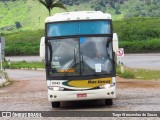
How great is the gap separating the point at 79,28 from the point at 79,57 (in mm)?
1096

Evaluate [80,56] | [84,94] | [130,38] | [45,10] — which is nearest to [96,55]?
[80,56]

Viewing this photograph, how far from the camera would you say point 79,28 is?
17.8m

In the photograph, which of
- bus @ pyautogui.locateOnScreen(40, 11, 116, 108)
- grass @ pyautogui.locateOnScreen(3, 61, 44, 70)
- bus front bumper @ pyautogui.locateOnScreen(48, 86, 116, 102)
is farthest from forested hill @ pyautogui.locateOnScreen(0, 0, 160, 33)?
bus front bumper @ pyautogui.locateOnScreen(48, 86, 116, 102)

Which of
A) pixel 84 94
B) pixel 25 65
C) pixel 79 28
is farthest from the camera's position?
pixel 25 65

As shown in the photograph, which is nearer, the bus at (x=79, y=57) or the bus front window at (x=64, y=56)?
the bus at (x=79, y=57)

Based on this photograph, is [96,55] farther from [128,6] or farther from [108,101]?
[128,6]

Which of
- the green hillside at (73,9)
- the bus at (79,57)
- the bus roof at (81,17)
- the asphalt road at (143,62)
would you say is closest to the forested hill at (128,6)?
the green hillside at (73,9)

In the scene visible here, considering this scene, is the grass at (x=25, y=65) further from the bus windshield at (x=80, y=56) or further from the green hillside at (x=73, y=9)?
the bus windshield at (x=80, y=56)

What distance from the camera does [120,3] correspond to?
149250 mm

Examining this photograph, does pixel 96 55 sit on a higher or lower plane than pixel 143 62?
higher

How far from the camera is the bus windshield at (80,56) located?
17.4m

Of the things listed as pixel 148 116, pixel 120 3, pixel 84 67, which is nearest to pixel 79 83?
pixel 84 67

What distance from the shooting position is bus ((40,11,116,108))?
56.2ft

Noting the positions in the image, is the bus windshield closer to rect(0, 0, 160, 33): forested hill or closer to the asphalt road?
the asphalt road
